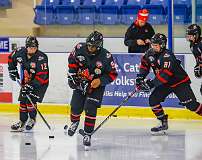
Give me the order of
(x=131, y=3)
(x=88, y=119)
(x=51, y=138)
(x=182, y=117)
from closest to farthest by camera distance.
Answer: (x=88, y=119)
(x=51, y=138)
(x=182, y=117)
(x=131, y=3)

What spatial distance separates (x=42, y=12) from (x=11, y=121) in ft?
6.77

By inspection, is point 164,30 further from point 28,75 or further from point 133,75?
point 28,75

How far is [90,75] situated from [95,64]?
154 millimetres

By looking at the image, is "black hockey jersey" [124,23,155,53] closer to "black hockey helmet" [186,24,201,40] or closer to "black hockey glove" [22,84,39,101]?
"black hockey helmet" [186,24,201,40]

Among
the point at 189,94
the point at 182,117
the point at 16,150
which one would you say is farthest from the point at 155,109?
the point at 16,150

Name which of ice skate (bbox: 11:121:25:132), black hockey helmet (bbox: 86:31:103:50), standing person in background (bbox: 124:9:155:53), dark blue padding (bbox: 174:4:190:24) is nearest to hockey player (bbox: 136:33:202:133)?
black hockey helmet (bbox: 86:31:103:50)

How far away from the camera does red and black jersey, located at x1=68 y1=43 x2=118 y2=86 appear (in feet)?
22.2

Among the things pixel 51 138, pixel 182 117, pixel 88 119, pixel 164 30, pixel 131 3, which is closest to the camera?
pixel 88 119

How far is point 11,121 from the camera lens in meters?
8.58

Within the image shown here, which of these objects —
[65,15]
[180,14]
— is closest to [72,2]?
[65,15]

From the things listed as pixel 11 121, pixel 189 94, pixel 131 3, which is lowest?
pixel 11 121

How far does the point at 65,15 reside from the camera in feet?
33.1

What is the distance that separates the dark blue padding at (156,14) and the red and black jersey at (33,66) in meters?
2.23

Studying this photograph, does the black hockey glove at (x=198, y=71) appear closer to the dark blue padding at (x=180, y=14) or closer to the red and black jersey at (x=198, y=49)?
the red and black jersey at (x=198, y=49)
